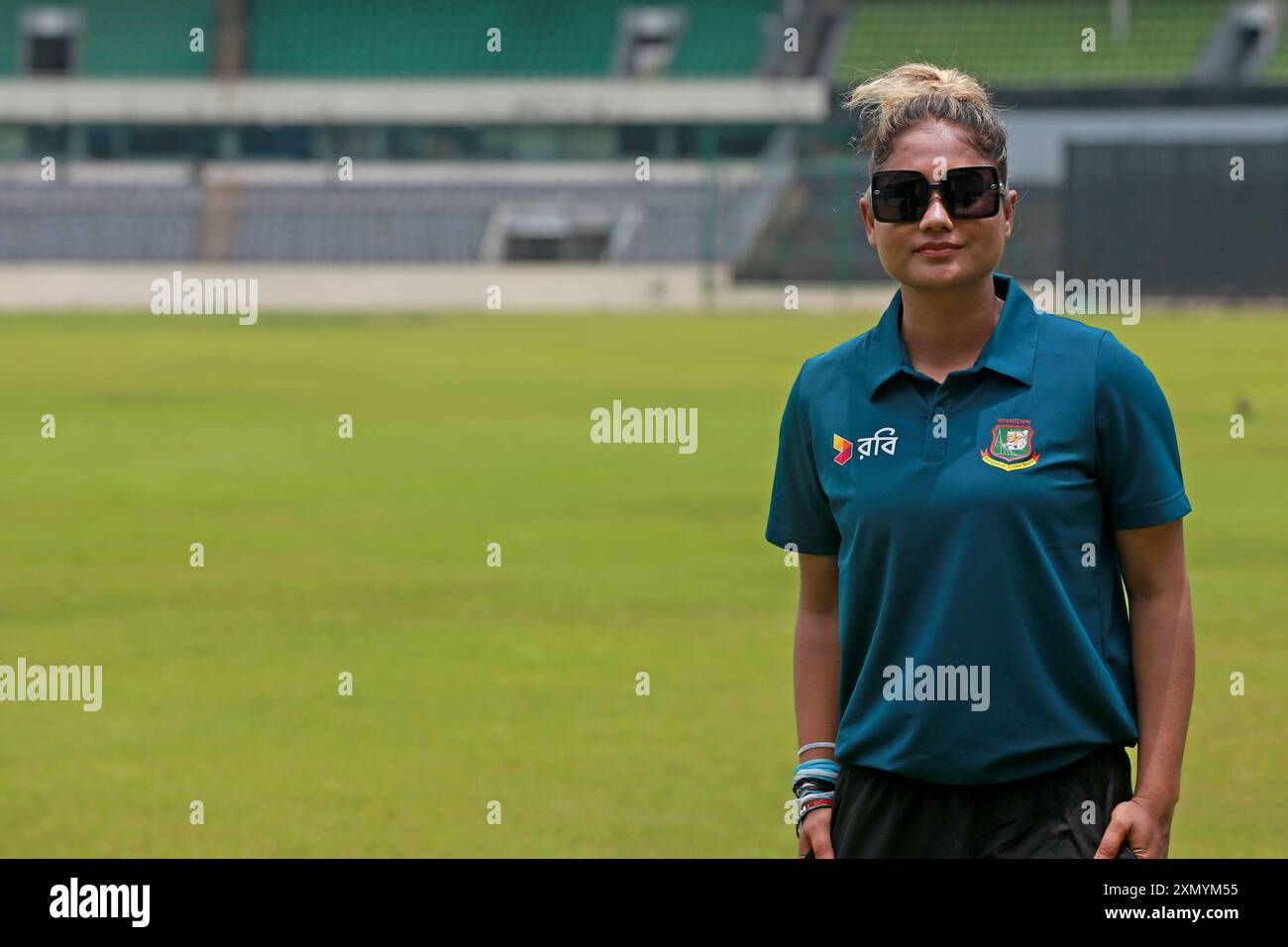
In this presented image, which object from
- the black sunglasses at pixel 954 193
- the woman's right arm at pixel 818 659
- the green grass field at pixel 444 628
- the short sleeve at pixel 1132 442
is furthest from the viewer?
the green grass field at pixel 444 628

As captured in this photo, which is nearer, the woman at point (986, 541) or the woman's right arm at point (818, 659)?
the woman at point (986, 541)

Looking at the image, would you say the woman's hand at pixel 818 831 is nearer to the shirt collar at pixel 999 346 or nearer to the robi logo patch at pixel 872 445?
the robi logo patch at pixel 872 445

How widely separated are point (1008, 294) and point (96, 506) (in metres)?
13.0

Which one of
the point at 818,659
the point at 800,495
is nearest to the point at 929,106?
the point at 800,495

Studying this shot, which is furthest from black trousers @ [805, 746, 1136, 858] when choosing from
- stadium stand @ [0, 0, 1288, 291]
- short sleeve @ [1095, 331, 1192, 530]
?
stadium stand @ [0, 0, 1288, 291]

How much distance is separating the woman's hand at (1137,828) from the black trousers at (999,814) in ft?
0.07

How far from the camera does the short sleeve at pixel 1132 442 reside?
3.37 meters

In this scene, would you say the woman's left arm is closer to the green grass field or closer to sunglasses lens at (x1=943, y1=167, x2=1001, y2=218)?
sunglasses lens at (x1=943, y1=167, x2=1001, y2=218)

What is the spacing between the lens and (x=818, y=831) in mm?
3674

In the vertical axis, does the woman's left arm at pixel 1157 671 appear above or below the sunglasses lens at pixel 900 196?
below

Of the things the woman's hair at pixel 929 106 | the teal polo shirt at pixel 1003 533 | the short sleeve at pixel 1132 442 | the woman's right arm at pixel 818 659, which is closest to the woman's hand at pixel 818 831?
the woman's right arm at pixel 818 659

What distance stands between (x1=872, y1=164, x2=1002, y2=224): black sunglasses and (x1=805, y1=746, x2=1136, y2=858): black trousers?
982mm

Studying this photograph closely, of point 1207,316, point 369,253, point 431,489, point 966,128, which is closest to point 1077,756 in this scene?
point 966,128

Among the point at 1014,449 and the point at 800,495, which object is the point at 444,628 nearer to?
the point at 800,495
